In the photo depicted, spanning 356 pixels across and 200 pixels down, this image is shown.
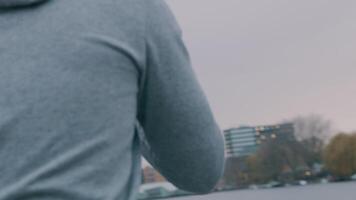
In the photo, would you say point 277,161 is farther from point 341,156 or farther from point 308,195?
point 308,195

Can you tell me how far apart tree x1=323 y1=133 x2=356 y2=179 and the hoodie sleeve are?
33027 mm

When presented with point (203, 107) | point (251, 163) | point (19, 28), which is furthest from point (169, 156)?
point (251, 163)

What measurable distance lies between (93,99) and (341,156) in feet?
111

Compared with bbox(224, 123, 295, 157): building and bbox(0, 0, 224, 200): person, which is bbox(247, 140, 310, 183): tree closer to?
bbox(224, 123, 295, 157): building

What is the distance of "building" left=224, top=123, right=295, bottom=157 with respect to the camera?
33.1 meters

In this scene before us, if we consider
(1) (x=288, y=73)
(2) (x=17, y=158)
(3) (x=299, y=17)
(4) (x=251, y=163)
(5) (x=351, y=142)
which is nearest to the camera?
(2) (x=17, y=158)

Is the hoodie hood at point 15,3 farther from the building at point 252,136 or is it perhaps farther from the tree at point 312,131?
the tree at point 312,131

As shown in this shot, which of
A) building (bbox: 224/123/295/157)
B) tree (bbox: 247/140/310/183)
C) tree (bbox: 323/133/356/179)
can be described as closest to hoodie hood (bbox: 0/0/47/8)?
building (bbox: 224/123/295/157)

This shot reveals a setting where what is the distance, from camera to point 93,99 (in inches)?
30.2

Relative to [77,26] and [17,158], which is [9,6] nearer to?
[77,26]

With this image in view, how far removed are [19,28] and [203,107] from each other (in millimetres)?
303

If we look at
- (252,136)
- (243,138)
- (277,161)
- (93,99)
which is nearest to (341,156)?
(277,161)

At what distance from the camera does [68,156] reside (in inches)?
28.9

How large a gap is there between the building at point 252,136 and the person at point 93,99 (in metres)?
27.1
